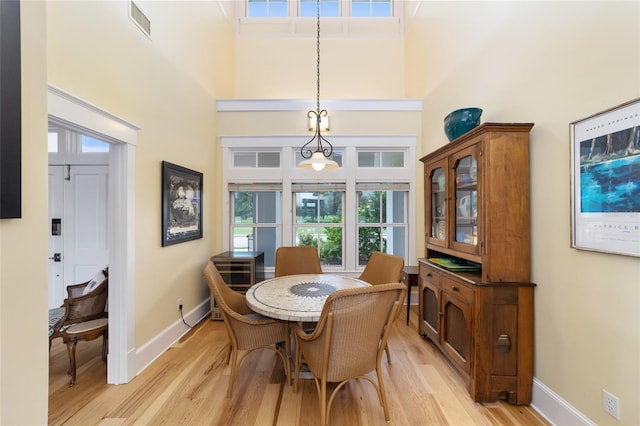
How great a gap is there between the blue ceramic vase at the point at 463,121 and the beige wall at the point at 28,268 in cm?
263

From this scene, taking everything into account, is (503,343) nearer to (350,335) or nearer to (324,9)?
(350,335)

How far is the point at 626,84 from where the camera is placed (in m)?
1.38

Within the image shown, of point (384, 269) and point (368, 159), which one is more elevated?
point (368, 159)

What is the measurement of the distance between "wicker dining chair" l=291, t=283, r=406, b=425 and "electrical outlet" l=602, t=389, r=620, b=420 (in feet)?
3.80

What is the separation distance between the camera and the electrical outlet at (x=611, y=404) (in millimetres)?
1436

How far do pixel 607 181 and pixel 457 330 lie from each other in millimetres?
1477

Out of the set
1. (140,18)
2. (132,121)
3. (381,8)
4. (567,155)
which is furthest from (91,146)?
(381,8)

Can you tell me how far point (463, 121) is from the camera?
2.36 m

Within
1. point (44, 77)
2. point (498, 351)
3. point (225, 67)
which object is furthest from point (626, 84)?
point (225, 67)

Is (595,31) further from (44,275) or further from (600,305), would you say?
(44,275)

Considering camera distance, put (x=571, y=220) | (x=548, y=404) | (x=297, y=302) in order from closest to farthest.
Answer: (x=571, y=220), (x=548, y=404), (x=297, y=302)

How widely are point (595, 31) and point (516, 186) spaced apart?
Result: 0.95 metres

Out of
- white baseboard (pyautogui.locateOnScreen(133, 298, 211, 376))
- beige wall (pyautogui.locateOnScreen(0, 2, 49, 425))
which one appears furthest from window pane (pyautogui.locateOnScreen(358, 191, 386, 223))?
beige wall (pyautogui.locateOnScreen(0, 2, 49, 425))

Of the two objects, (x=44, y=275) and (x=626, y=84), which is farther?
(x=626, y=84)
